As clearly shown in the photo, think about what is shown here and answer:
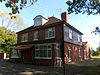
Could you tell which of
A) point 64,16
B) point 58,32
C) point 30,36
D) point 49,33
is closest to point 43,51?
point 49,33

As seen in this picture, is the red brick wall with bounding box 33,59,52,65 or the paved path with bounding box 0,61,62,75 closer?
the paved path with bounding box 0,61,62,75

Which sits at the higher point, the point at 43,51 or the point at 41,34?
the point at 41,34

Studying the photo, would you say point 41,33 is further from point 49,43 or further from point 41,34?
point 49,43

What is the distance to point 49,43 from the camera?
2966 centimetres

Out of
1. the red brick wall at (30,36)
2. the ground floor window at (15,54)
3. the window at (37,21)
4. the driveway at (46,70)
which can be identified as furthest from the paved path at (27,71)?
the window at (37,21)

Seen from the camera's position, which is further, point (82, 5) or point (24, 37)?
point (24, 37)

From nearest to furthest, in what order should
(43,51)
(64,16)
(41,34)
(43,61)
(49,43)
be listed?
(49,43), (43,61), (43,51), (41,34), (64,16)

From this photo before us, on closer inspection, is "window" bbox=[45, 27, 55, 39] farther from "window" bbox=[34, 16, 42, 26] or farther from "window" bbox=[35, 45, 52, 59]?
"window" bbox=[34, 16, 42, 26]

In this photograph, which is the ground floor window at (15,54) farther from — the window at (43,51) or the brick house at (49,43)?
the window at (43,51)

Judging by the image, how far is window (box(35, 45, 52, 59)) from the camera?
30.1 meters

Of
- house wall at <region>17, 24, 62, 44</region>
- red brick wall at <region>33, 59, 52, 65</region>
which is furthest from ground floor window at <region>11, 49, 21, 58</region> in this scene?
red brick wall at <region>33, 59, 52, 65</region>

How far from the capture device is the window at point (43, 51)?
3015cm

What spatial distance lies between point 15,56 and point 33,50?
653 cm

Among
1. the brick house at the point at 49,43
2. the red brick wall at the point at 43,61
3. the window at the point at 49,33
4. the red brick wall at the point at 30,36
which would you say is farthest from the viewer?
the red brick wall at the point at 30,36
